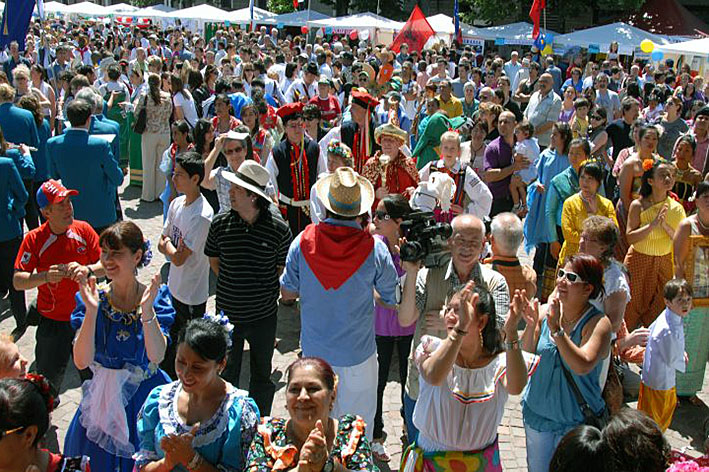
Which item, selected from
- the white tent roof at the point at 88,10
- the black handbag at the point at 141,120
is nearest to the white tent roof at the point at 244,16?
the white tent roof at the point at 88,10

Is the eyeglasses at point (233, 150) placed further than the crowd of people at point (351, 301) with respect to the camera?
Yes

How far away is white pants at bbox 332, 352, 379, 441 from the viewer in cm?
414

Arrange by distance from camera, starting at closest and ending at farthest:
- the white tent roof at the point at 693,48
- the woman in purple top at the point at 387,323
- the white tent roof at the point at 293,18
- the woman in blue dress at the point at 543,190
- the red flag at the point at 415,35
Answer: the woman in purple top at the point at 387,323, the woman in blue dress at the point at 543,190, the white tent roof at the point at 693,48, the red flag at the point at 415,35, the white tent roof at the point at 293,18

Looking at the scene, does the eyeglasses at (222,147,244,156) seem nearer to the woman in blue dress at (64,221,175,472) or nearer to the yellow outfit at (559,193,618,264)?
the woman in blue dress at (64,221,175,472)

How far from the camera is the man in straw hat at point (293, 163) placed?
6918 mm

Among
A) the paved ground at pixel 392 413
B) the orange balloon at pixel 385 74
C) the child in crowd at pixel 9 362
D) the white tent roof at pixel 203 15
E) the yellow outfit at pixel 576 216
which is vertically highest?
the white tent roof at pixel 203 15

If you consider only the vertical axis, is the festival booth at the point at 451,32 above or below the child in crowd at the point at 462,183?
above

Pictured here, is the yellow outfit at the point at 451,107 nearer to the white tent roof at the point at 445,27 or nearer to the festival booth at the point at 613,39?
the festival booth at the point at 613,39

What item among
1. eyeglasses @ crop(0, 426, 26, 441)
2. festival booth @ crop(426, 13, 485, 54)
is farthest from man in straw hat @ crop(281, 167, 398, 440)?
festival booth @ crop(426, 13, 485, 54)

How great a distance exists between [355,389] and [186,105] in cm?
728

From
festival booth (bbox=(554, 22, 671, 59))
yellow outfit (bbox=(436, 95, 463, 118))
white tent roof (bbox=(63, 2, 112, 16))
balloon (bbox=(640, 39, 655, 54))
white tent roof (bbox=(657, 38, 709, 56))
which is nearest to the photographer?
yellow outfit (bbox=(436, 95, 463, 118))

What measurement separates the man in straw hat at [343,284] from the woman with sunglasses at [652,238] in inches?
117

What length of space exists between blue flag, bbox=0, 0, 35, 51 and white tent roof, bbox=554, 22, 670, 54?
60.3ft

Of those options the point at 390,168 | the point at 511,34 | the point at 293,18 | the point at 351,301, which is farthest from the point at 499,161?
the point at 293,18
